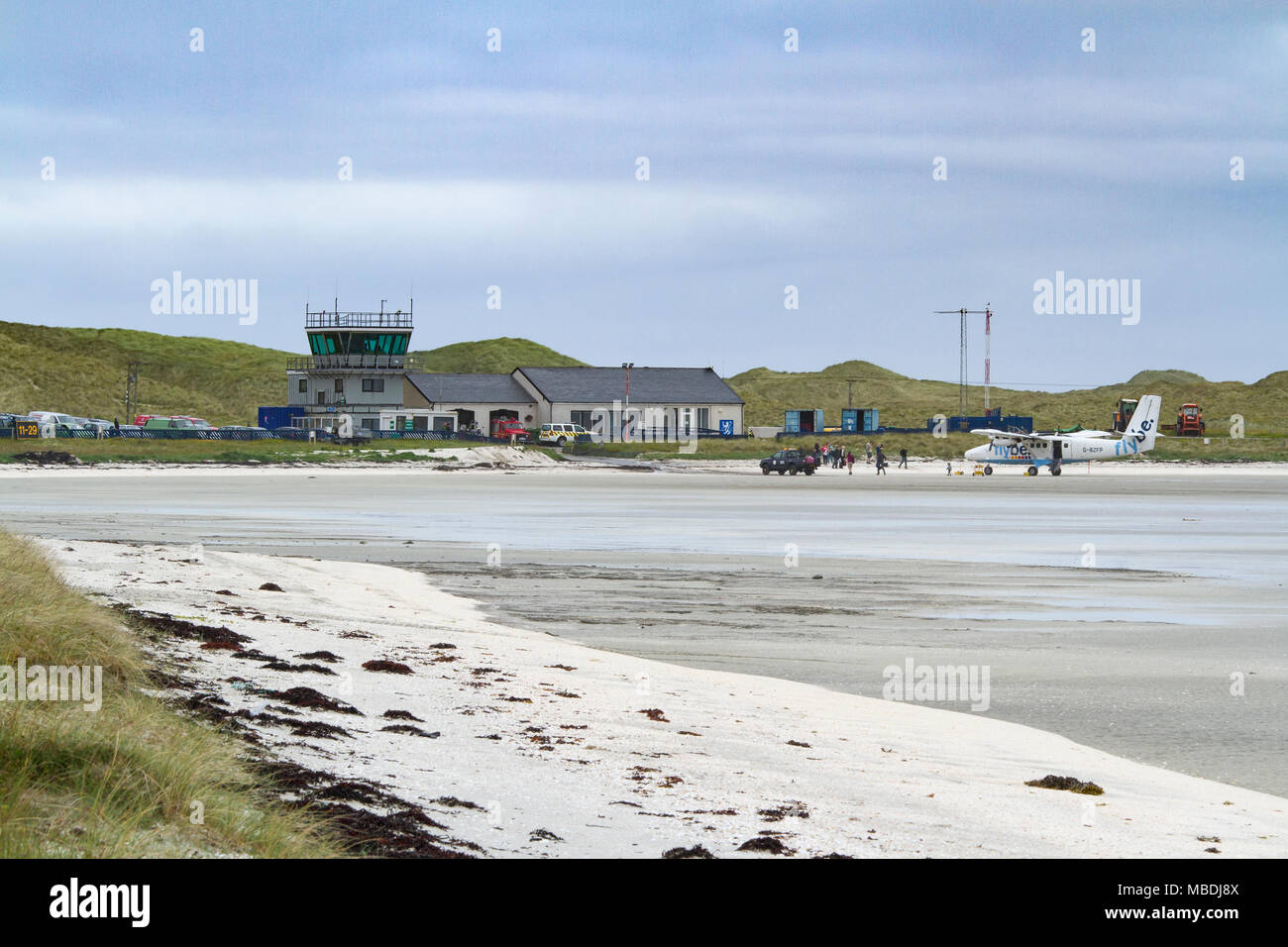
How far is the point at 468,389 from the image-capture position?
12081 cm

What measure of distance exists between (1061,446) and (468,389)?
5523cm

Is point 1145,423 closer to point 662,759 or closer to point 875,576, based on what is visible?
point 875,576

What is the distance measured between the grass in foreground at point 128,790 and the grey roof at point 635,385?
110034 mm

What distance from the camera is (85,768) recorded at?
6.76m

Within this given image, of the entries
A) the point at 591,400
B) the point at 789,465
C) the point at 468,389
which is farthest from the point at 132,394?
the point at 789,465

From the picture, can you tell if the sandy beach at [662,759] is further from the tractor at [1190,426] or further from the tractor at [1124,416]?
the tractor at [1190,426]

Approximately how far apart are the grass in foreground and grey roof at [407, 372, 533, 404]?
111 m

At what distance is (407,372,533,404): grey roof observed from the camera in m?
119

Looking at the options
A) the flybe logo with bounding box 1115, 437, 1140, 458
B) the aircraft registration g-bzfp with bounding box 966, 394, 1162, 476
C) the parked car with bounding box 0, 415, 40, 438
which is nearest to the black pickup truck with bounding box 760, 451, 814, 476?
the aircraft registration g-bzfp with bounding box 966, 394, 1162, 476

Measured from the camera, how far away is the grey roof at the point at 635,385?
119 meters

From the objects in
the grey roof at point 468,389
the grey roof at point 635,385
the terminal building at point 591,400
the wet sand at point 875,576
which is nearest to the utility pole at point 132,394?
the grey roof at point 468,389
